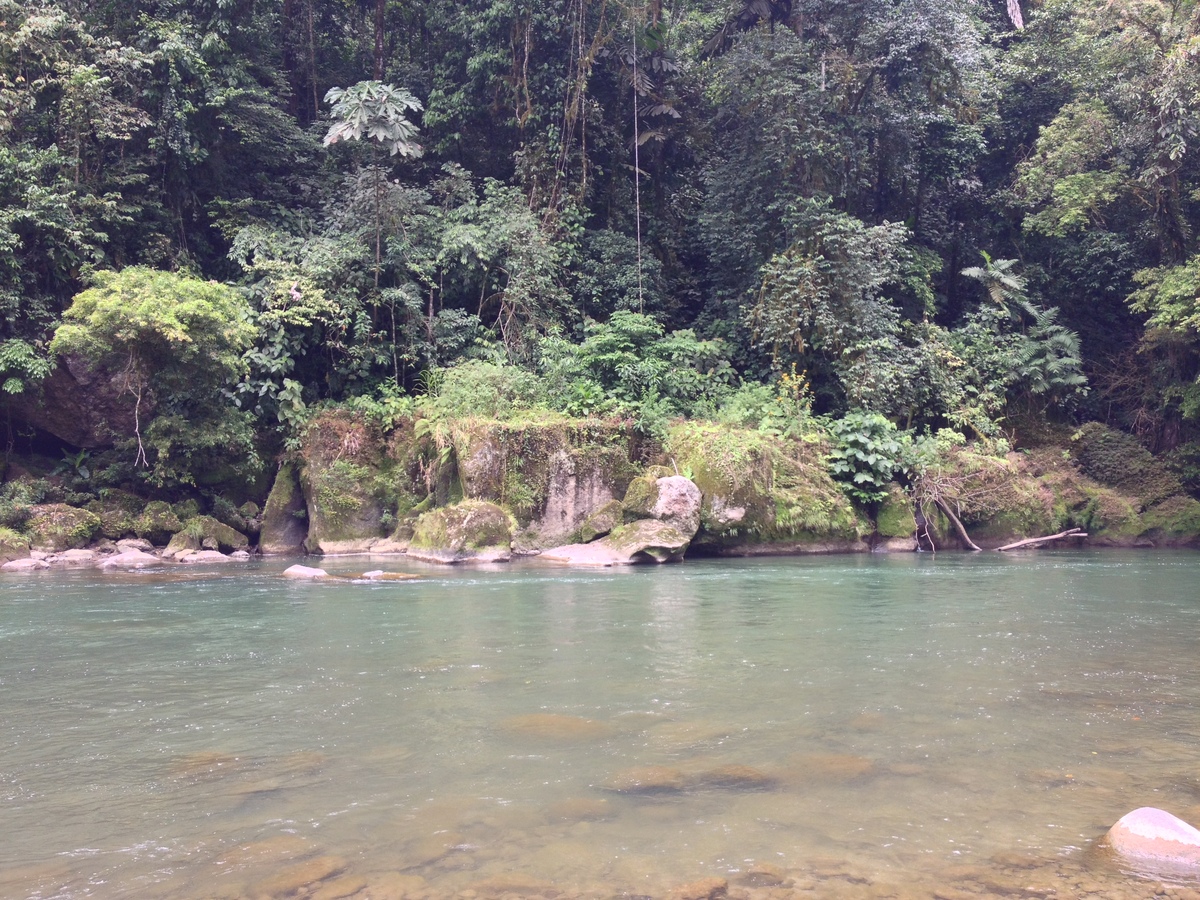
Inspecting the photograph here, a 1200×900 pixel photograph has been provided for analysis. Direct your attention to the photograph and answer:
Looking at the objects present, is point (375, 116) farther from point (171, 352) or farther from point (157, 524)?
point (157, 524)

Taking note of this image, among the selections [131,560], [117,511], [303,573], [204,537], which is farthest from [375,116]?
[303,573]

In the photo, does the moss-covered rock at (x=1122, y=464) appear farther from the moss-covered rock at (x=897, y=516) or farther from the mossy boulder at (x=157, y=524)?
the mossy boulder at (x=157, y=524)

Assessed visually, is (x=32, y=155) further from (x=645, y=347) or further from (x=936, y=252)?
(x=936, y=252)

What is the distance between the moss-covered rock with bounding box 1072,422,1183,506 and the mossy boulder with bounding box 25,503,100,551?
19.7 metres

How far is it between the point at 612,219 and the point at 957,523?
10891 millimetres

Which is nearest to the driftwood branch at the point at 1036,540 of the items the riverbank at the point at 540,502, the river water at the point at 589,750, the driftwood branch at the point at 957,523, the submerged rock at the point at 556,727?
the riverbank at the point at 540,502

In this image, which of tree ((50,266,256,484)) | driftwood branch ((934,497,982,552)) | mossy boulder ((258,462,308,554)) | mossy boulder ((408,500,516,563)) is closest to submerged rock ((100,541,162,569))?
tree ((50,266,256,484))

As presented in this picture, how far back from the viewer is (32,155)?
16125mm

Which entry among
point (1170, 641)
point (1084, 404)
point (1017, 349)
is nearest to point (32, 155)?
point (1170, 641)

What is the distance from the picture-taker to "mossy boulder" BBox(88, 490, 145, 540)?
1566 cm

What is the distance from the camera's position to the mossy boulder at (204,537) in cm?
1546

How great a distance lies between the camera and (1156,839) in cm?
332

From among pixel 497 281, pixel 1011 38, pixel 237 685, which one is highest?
pixel 1011 38

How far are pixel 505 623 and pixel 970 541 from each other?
11737 millimetres
